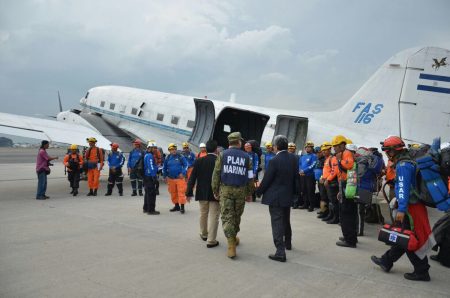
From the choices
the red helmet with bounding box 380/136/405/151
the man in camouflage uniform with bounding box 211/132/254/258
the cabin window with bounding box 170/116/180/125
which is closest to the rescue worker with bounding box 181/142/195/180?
the cabin window with bounding box 170/116/180/125

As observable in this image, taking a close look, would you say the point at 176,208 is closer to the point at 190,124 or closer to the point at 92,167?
the point at 92,167

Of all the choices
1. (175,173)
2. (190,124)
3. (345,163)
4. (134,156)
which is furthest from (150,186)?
(190,124)

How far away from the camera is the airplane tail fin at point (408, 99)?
10.4 meters

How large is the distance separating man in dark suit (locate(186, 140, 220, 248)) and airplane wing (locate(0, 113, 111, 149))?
7.13m

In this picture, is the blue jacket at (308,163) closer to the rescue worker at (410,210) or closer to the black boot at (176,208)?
the black boot at (176,208)

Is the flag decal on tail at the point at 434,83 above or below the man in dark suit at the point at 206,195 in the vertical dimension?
above

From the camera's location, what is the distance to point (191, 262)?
187 inches

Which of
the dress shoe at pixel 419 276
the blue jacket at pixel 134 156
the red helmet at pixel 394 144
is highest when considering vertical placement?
the red helmet at pixel 394 144

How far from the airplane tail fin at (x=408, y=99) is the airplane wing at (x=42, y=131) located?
962 cm

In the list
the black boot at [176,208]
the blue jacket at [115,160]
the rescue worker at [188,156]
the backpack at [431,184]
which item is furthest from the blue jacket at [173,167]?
the backpack at [431,184]

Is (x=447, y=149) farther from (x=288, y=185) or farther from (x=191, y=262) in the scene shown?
(x=191, y=262)

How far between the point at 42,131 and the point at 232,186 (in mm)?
10218

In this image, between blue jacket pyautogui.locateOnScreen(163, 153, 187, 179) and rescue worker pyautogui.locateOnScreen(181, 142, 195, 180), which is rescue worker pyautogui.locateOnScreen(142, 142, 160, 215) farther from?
rescue worker pyautogui.locateOnScreen(181, 142, 195, 180)

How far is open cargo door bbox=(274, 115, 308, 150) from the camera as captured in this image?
41.2 feet
